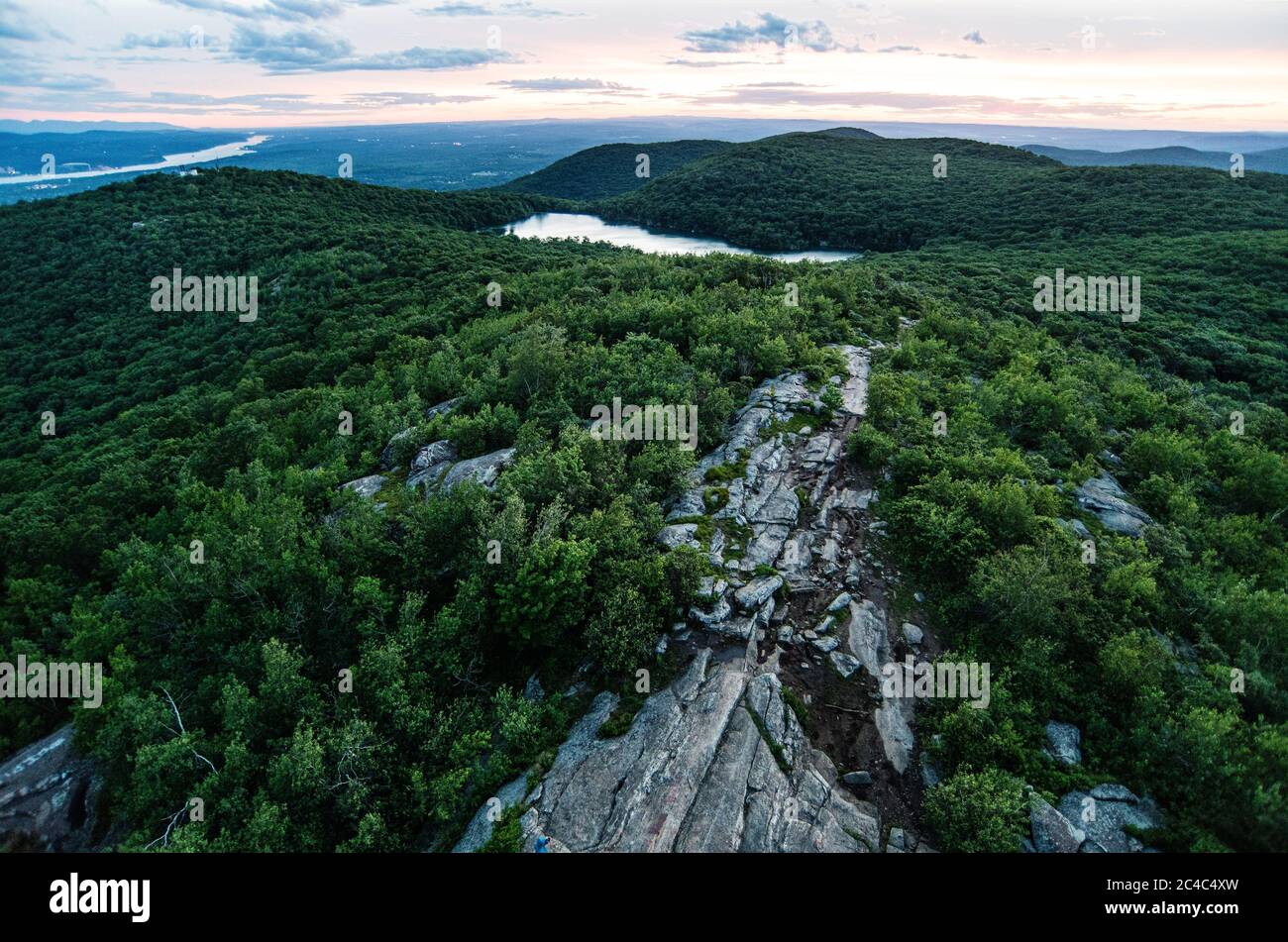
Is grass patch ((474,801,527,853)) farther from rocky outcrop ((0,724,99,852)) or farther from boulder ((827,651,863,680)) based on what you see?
rocky outcrop ((0,724,99,852))

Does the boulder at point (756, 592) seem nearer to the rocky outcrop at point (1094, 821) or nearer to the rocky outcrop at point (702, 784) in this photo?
the rocky outcrop at point (702, 784)

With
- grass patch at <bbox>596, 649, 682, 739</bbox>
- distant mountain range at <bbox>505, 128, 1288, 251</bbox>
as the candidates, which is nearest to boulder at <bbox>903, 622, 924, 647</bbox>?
grass patch at <bbox>596, 649, 682, 739</bbox>

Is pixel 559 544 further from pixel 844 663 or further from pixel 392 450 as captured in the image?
pixel 392 450

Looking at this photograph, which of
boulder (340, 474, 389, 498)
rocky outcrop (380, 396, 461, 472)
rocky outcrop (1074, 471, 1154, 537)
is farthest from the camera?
rocky outcrop (380, 396, 461, 472)

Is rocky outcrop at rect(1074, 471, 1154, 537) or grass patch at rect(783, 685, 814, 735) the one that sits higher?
rocky outcrop at rect(1074, 471, 1154, 537)

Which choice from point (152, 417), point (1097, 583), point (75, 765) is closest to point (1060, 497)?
point (1097, 583)

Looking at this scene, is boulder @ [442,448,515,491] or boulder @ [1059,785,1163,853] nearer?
boulder @ [1059,785,1163,853]

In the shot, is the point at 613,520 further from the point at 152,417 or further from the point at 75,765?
the point at 152,417
